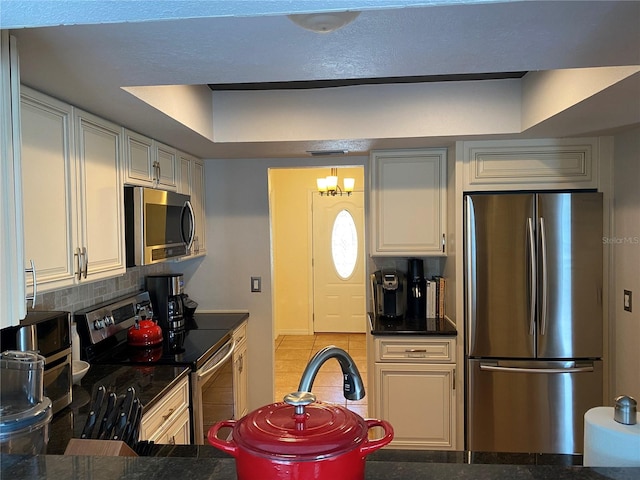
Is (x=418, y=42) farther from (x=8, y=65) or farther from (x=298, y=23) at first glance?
(x=8, y=65)

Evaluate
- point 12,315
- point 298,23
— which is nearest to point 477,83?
point 298,23

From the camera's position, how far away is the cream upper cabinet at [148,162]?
2.43 metres

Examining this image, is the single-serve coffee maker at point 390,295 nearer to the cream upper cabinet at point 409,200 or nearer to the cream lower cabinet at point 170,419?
the cream upper cabinet at point 409,200

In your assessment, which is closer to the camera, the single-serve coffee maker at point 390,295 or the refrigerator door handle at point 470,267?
the refrigerator door handle at point 470,267

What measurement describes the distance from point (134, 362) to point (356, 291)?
4.23m

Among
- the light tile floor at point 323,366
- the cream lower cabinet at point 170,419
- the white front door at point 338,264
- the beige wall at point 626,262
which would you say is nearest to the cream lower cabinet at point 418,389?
the light tile floor at point 323,366

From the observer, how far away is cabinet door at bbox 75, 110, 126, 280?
6.51ft

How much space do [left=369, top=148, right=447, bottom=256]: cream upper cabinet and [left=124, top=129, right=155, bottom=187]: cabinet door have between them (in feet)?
4.81

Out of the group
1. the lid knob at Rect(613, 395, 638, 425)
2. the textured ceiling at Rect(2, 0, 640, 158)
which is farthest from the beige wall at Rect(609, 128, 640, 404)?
the lid knob at Rect(613, 395, 638, 425)

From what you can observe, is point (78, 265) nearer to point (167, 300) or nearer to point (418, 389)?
point (167, 300)

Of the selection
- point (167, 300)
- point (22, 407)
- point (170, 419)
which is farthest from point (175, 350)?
point (22, 407)

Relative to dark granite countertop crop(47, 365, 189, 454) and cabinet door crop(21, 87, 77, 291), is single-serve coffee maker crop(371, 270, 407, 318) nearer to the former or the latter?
dark granite countertop crop(47, 365, 189, 454)

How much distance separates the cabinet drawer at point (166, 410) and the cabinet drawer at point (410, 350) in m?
1.28

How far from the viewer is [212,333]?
121 inches
